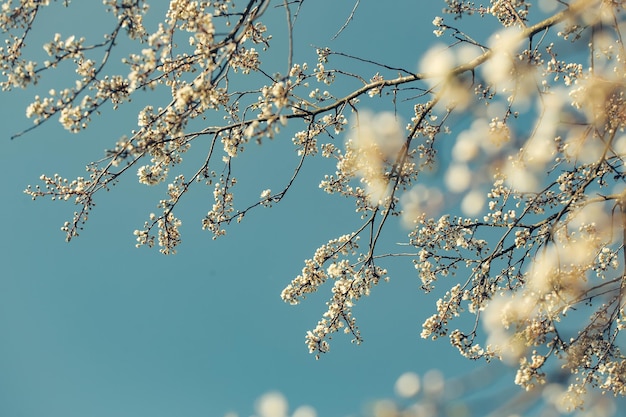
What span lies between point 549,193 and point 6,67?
6309 mm

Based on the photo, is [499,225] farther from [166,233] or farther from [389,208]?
[166,233]

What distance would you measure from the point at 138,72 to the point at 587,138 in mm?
4253

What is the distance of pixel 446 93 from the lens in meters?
6.17

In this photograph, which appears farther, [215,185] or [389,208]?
[215,185]

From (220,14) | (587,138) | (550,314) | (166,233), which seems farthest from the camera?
(166,233)

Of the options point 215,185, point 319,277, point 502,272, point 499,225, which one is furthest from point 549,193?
point 215,185

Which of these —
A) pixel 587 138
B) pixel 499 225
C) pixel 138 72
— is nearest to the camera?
pixel 138 72

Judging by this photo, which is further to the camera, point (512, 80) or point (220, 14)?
point (512, 80)

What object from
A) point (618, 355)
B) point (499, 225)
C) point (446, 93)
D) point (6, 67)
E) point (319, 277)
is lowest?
point (618, 355)

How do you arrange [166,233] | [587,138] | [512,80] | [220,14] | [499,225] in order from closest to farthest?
[587,138] → [220,14] → [512,80] → [499,225] → [166,233]

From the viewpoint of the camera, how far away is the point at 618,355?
567 centimetres

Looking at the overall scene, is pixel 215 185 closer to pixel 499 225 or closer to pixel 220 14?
pixel 220 14

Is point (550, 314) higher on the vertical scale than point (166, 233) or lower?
lower

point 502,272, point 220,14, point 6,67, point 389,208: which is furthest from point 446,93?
point 6,67
